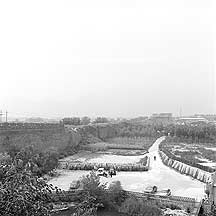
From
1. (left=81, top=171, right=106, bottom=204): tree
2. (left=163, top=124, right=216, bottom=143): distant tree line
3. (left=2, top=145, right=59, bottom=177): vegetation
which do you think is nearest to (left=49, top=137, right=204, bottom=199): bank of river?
(left=2, top=145, right=59, bottom=177): vegetation

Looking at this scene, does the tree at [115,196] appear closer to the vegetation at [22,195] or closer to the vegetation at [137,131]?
the vegetation at [22,195]

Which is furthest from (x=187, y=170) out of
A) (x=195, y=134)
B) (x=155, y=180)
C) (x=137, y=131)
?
(x=137, y=131)

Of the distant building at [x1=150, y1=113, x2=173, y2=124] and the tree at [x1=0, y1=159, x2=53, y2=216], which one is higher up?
the tree at [x1=0, y1=159, x2=53, y2=216]

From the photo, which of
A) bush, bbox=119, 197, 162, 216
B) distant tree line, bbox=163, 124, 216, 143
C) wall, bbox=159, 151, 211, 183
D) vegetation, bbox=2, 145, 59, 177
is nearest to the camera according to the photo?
bush, bbox=119, 197, 162, 216

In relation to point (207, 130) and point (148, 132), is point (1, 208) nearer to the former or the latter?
point (207, 130)

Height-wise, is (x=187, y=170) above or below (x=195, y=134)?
below

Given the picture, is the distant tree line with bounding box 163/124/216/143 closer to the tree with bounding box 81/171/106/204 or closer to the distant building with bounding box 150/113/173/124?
the tree with bounding box 81/171/106/204

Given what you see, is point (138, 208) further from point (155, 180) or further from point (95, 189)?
point (155, 180)

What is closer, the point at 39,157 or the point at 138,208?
the point at 138,208
